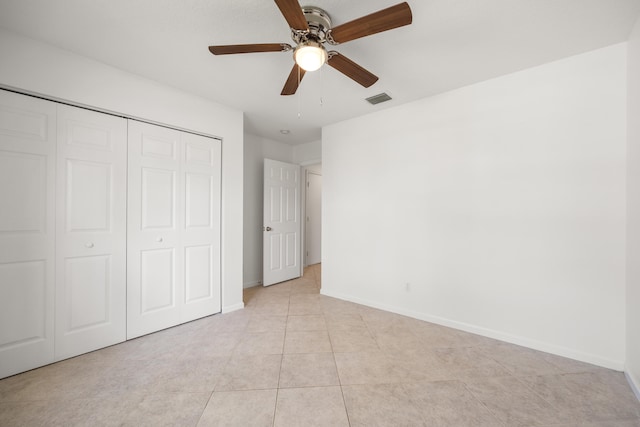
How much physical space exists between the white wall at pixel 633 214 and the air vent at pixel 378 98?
72.1 inches

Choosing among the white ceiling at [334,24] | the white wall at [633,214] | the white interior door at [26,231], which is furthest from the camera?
the white interior door at [26,231]

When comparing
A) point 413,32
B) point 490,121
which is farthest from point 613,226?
point 413,32

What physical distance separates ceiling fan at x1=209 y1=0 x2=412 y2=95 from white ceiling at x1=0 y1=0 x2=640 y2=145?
0.68 ft

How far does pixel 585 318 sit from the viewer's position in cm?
209

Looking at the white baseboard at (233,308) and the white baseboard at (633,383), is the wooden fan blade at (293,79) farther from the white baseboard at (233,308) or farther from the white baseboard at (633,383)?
the white baseboard at (633,383)

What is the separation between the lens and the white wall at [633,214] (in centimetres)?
176

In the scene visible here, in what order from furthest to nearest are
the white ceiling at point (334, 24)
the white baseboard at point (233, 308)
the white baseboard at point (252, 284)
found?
the white baseboard at point (252, 284)
the white baseboard at point (233, 308)
the white ceiling at point (334, 24)

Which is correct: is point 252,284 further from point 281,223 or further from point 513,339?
point 513,339

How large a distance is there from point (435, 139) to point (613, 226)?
1622mm

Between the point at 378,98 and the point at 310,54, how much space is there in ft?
5.26

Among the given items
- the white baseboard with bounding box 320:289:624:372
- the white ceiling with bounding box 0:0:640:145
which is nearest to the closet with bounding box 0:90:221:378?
the white ceiling with bounding box 0:0:640:145

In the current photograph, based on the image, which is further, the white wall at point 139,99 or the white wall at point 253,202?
the white wall at point 253,202

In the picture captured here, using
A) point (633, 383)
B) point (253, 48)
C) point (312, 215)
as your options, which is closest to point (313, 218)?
point (312, 215)

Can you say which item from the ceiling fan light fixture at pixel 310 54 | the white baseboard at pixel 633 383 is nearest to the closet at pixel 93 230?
the ceiling fan light fixture at pixel 310 54
